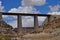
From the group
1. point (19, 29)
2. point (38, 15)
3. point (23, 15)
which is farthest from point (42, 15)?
point (19, 29)

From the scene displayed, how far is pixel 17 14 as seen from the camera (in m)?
75.1

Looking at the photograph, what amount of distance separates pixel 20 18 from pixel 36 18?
5.48 meters

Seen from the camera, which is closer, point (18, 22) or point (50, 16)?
point (18, 22)

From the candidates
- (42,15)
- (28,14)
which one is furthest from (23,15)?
(42,15)

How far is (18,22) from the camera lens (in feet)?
238

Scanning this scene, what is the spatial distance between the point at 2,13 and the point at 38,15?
13.6 m

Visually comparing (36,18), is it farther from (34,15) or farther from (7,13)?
(7,13)

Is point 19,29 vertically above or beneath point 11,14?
beneath

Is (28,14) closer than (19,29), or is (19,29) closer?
(19,29)

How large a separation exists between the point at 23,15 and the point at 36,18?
16.7 ft

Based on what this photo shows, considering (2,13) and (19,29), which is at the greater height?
(2,13)

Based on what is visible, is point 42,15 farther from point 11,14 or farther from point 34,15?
point 11,14

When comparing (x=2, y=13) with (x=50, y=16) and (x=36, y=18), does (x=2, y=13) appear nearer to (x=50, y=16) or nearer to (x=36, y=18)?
(x=36, y=18)

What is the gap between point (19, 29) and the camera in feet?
234
